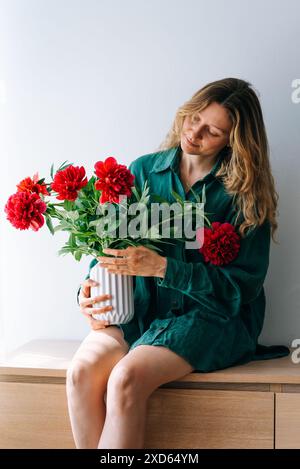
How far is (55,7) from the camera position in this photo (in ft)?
7.27

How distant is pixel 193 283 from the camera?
1815 mm

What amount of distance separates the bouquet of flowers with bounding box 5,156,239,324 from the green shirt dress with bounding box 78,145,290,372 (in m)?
0.06

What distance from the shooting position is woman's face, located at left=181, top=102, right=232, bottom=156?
189 cm

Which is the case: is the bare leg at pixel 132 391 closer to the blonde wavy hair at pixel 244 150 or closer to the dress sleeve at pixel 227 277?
the dress sleeve at pixel 227 277

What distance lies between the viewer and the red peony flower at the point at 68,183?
1.73 m

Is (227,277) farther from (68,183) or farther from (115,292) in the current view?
(68,183)

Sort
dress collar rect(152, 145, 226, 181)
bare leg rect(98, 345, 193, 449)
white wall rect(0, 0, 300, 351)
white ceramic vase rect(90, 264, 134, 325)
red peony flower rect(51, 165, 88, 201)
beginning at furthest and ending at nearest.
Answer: white wall rect(0, 0, 300, 351) < dress collar rect(152, 145, 226, 181) < white ceramic vase rect(90, 264, 134, 325) < red peony flower rect(51, 165, 88, 201) < bare leg rect(98, 345, 193, 449)

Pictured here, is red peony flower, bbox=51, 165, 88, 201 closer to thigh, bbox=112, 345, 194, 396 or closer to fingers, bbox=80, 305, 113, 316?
fingers, bbox=80, 305, 113, 316

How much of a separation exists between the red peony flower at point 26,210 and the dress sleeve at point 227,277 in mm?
368

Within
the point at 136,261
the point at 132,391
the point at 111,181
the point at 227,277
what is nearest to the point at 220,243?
the point at 227,277

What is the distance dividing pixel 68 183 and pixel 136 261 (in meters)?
0.28

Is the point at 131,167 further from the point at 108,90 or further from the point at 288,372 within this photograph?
the point at 288,372

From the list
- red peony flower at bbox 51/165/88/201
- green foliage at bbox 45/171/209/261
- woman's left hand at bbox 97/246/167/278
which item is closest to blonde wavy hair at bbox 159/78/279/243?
green foliage at bbox 45/171/209/261

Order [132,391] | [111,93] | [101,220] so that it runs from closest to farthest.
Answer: [132,391] < [101,220] < [111,93]
